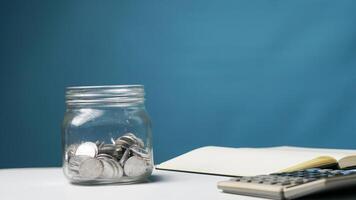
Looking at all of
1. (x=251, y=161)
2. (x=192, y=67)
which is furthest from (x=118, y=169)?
(x=192, y=67)

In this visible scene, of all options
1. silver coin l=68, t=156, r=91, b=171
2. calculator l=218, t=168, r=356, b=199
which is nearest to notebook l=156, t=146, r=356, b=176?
calculator l=218, t=168, r=356, b=199

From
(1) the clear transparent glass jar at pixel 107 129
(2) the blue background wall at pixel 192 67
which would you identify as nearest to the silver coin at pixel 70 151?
(1) the clear transparent glass jar at pixel 107 129

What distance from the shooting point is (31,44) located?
299 cm

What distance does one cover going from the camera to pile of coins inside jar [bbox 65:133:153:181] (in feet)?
3.51

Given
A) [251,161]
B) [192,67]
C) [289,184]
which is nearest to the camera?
[289,184]

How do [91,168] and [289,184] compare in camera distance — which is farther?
[91,168]

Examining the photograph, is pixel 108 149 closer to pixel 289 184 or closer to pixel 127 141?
pixel 127 141

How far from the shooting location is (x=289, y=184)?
34.3 inches

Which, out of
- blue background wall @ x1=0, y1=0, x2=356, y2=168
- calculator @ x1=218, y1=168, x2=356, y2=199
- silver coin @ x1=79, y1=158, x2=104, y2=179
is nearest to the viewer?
calculator @ x1=218, y1=168, x2=356, y2=199

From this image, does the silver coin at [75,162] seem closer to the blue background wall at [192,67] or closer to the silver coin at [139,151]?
the silver coin at [139,151]

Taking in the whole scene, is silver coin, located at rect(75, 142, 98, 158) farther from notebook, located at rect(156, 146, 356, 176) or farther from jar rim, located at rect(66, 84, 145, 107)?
notebook, located at rect(156, 146, 356, 176)

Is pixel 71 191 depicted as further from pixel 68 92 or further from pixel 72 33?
pixel 72 33

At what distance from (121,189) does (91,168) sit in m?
0.07

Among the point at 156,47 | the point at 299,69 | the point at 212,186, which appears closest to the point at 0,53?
the point at 156,47
